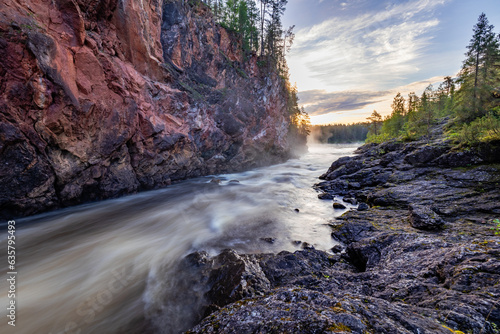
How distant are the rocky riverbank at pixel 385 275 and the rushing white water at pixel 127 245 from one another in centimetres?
133

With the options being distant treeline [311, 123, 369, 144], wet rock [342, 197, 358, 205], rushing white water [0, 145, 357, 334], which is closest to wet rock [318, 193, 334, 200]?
rushing white water [0, 145, 357, 334]

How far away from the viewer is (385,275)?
3916 millimetres

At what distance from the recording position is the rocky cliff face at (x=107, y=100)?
319 inches

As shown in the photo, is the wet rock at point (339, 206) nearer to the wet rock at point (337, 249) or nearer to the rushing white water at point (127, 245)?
the rushing white water at point (127, 245)

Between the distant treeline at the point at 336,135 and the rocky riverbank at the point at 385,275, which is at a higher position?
the distant treeline at the point at 336,135

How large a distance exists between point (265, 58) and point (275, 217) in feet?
96.4

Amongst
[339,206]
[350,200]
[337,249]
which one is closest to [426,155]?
[350,200]

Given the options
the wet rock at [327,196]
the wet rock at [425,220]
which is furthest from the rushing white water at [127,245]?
the wet rock at [425,220]

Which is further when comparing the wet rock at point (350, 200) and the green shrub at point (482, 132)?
Result: the wet rock at point (350, 200)

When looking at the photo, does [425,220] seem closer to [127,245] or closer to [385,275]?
[385,275]

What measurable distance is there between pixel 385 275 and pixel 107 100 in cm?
1486

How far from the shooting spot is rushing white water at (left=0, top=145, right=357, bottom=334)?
4.46 metres

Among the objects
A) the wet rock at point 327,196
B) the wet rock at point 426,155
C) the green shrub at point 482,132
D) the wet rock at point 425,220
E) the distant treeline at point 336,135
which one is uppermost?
the distant treeline at point 336,135

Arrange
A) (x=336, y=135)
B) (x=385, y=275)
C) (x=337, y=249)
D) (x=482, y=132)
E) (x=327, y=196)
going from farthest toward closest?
(x=336, y=135), (x=327, y=196), (x=482, y=132), (x=337, y=249), (x=385, y=275)
